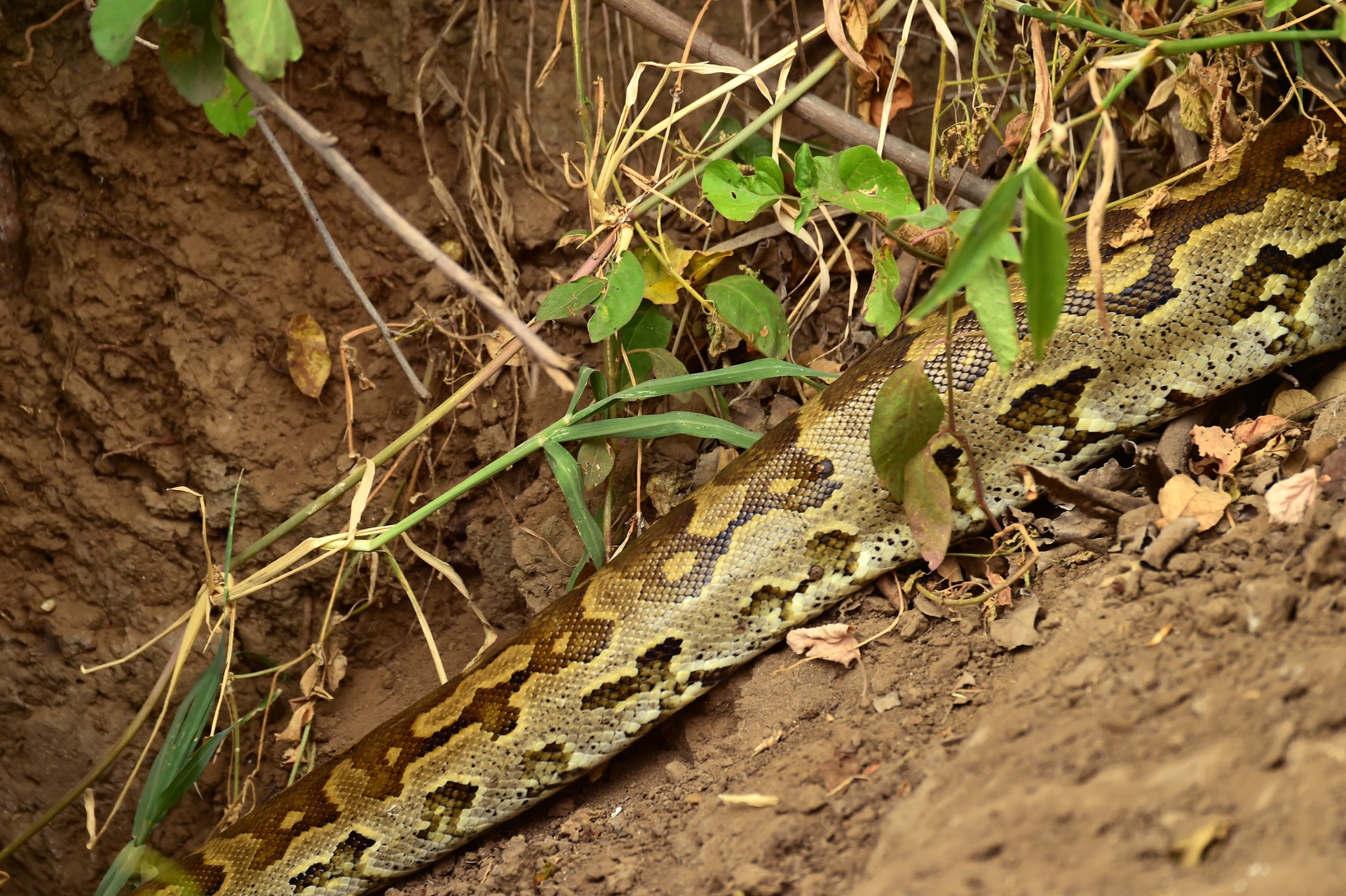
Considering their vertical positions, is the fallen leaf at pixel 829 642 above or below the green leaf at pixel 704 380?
below

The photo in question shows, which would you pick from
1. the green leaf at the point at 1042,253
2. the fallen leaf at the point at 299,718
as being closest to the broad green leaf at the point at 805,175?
the green leaf at the point at 1042,253

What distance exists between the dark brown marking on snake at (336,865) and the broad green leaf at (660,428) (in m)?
1.38

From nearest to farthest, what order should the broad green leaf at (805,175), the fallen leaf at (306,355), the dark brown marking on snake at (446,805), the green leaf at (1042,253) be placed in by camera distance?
the green leaf at (1042,253) → the broad green leaf at (805,175) → the dark brown marking on snake at (446,805) → the fallen leaf at (306,355)

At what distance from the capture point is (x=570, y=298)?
2.85 meters

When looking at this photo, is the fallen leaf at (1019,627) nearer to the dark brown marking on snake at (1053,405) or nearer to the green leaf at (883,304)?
the dark brown marking on snake at (1053,405)

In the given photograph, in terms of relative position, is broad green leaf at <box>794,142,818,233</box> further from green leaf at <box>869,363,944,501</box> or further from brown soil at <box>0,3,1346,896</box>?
brown soil at <box>0,3,1346,896</box>

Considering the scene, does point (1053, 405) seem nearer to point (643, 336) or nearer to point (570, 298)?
point (643, 336)

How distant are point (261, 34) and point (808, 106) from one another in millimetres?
1850

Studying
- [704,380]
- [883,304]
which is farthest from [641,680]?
[883,304]

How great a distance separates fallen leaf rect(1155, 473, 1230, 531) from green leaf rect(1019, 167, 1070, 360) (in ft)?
2.99

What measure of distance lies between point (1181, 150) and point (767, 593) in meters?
1.99

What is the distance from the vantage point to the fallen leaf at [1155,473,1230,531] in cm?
230

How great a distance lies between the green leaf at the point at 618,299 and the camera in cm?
280

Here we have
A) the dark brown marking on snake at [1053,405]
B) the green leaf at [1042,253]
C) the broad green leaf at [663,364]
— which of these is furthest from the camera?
the broad green leaf at [663,364]
